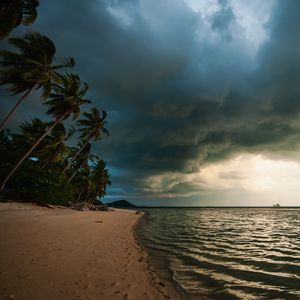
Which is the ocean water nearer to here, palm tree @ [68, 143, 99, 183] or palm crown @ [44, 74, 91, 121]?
palm crown @ [44, 74, 91, 121]

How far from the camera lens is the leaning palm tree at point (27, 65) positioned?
72.5ft

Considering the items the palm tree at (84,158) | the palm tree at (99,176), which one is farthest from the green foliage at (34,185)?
the palm tree at (99,176)

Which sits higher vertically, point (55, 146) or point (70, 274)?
point (55, 146)

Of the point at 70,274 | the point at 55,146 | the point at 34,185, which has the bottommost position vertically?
→ the point at 70,274

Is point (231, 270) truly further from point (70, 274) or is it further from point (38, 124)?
point (38, 124)

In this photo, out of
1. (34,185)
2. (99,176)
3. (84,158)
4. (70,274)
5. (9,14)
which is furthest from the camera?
(99,176)

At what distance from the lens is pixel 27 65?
22.7 meters

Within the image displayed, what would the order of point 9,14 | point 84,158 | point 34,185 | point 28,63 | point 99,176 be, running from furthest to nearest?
point 99,176, point 84,158, point 34,185, point 28,63, point 9,14

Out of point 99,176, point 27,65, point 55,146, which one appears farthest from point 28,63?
point 99,176

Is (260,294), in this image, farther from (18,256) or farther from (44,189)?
(44,189)

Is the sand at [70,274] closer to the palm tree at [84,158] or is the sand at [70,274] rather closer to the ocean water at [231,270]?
the ocean water at [231,270]

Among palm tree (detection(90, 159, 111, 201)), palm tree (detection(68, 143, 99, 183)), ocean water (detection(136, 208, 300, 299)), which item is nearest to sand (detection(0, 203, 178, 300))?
ocean water (detection(136, 208, 300, 299))

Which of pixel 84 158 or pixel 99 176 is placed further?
pixel 99 176

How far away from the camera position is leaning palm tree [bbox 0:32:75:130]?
72.5 feet
